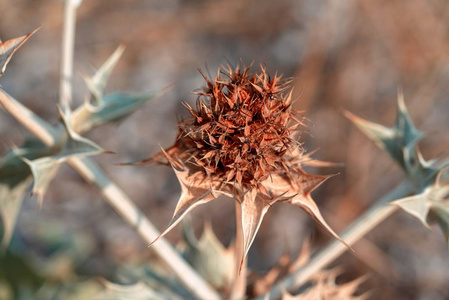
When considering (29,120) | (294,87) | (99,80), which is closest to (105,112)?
(99,80)

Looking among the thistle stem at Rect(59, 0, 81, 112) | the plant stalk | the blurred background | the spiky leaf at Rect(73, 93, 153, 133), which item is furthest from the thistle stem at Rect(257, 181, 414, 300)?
the blurred background

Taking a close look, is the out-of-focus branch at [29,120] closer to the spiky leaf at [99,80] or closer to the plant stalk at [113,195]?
the plant stalk at [113,195]

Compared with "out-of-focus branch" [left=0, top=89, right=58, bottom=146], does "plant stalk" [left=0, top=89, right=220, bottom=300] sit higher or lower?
lower

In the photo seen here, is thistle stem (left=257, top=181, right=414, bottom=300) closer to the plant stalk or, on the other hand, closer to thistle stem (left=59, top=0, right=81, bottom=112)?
the plant stalk

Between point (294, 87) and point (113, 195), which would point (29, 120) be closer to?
point (113, 195)

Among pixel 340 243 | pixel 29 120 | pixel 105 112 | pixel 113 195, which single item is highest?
pixel 29 120

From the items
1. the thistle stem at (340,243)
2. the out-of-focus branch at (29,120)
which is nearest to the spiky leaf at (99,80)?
the out-of-focus branch at (29,120)
